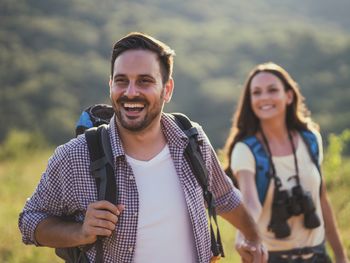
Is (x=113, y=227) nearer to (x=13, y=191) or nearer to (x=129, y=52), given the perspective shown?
(x=129, y=52)

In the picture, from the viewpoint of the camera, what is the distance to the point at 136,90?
8.04 ft

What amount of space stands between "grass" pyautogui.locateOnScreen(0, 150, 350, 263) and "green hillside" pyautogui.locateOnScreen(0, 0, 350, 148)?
18.8 ft

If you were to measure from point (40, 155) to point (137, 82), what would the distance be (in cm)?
1010

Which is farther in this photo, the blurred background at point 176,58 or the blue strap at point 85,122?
the blurred background at point 176,58

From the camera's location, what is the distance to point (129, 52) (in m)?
2.50

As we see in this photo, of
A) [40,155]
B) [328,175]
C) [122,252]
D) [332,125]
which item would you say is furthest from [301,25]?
[122,252]

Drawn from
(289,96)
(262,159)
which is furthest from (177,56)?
(262,159)

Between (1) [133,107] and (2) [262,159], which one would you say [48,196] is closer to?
(1) [133,107]

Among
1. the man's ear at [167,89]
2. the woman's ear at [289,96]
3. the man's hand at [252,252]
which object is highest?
the woman's ear at [289,96]

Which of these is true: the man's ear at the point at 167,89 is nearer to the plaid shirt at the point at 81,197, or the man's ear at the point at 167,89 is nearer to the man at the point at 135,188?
the man at the point at 135,188

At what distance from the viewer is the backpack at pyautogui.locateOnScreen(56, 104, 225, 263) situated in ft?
7.50

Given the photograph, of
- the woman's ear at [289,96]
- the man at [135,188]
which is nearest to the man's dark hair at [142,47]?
the man at [135,188]

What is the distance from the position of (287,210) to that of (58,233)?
178 cm

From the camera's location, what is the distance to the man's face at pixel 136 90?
2443mm
